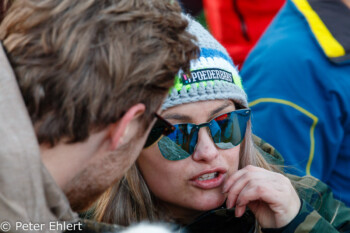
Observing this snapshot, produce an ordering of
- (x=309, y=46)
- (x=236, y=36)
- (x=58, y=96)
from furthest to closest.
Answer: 1. (x=236, y=36)
2. (x=309, y=46)
3. (x=58, y=96)

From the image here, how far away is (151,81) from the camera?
1.47m

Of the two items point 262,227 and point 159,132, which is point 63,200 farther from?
point 262,227

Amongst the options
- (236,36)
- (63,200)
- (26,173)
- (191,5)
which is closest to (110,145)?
(63,200)

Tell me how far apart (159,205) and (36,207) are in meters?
1.07

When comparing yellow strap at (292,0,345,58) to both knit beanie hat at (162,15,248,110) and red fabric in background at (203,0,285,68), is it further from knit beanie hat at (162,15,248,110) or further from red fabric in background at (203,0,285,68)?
red fabric in background at (203,0,285,68)

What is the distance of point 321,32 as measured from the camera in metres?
2.88

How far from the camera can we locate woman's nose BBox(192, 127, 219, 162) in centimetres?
204

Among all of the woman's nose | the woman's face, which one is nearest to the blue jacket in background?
the woman's face

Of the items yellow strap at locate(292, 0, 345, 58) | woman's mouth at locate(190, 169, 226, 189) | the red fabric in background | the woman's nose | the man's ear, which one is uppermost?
the man's ear

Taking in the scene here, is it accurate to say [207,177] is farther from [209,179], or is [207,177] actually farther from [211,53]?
[211,53]

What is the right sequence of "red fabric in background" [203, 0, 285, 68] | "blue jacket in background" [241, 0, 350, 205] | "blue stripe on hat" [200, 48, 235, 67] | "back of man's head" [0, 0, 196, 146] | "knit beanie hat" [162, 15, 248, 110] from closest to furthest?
"back of man's head" [0, 0, 196, 146] < "knit beanie hat" [162, 15, 248, 110] < "blue stripe on hat" [200, 48, 235, 67] < "blue jacket in background" [241, 0, 350, 205] < "red fabric in background" [203, 0, 285, 68]

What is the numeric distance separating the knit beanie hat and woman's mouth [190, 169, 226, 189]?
328mm

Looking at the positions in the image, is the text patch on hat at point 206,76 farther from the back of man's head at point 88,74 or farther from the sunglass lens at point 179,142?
the back of man's head at point 88,74

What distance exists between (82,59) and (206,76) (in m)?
0.82
